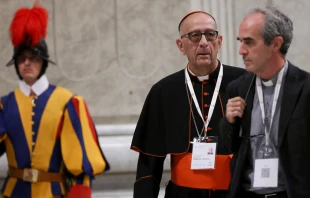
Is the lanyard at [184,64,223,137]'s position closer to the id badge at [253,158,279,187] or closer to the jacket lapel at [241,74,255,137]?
the jacket lapel at [241,74,255,137]

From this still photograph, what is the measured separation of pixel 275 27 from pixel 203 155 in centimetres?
67

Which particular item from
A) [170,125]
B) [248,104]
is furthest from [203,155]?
[248,104]

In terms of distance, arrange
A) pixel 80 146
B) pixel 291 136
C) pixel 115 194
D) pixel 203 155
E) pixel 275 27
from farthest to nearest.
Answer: pixel 115 194, pixel 203 155, pixel 80 146, pixel 275 27, pixel 291 136

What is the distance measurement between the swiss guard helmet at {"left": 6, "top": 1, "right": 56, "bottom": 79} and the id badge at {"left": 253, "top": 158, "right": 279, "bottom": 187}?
1012 millimetres

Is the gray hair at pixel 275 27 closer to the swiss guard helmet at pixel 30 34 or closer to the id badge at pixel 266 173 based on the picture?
the id badge at pixel 266 173

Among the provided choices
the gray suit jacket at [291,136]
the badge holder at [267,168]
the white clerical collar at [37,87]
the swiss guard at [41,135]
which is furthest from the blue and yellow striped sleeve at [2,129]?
the badge holder at [267,168]

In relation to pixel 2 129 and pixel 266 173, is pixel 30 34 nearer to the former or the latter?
pixel 2 129

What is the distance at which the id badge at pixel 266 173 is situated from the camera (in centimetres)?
262

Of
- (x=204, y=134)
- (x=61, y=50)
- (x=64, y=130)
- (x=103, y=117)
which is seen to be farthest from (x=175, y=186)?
(x=61, y=50)

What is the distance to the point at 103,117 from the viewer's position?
4.45m

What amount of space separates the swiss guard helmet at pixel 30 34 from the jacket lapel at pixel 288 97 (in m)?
1.01

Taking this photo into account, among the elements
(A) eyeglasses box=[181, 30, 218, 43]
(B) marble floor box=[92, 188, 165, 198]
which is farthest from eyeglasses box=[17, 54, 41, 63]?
(B) marble floor box=[92, 188, 165, 198]

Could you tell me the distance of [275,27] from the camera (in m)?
2.73

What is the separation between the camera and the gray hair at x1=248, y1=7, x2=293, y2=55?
272cm
